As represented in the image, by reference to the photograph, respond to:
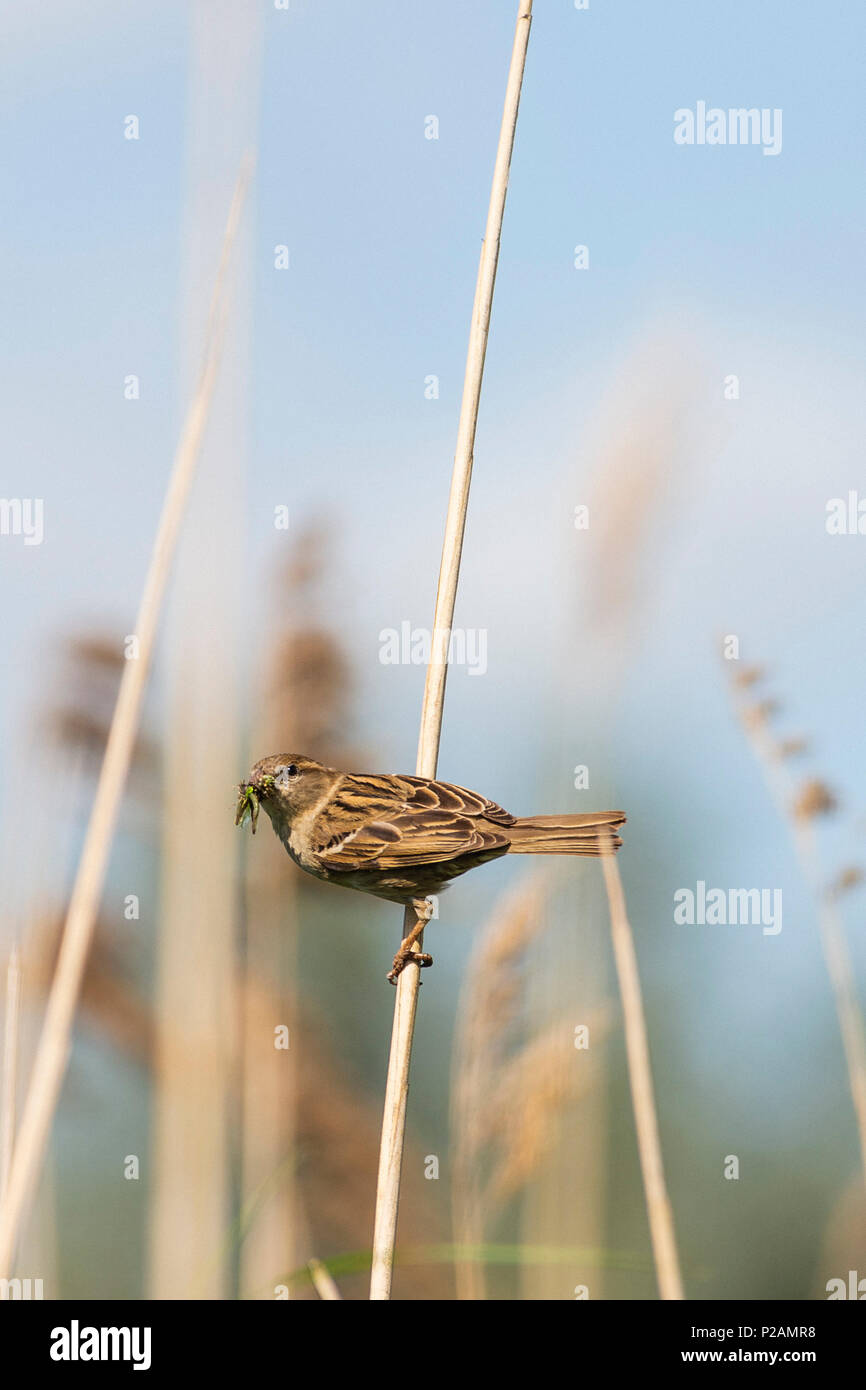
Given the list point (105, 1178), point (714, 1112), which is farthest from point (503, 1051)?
point (714, 1112)

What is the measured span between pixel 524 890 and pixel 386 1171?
0.76 metres

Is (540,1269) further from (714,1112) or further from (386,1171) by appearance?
(714,1112)

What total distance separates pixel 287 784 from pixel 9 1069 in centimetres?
94

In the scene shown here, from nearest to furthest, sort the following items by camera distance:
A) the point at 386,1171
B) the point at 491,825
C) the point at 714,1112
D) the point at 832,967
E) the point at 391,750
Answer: the point at 386,1171, the point at 832,967, the point at 491,825, the point at 391,750, the point at 714,1112

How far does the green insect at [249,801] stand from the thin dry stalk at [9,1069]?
577 mm

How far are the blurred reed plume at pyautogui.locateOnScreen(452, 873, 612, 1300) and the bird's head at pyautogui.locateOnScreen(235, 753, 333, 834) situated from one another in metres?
0.66

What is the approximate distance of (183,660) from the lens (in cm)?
292

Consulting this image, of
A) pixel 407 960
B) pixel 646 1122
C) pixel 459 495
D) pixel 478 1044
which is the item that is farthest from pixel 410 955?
pixel 459 495

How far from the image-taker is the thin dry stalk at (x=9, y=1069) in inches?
84.4

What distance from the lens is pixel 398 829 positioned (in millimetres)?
2844

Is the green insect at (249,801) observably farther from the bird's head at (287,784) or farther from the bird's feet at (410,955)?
the bird's feet at (410,955)

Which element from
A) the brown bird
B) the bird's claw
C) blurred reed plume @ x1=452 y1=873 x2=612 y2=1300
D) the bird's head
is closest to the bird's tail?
the brown bird

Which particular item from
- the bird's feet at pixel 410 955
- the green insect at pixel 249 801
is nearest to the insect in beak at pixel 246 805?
the green insect at pixel 249 801

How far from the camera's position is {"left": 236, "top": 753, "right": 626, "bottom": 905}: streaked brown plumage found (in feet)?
9.07
